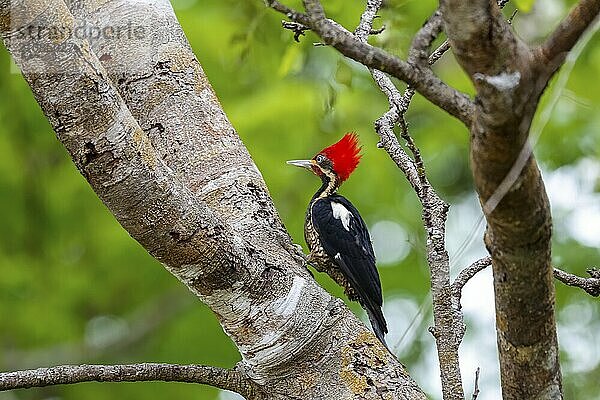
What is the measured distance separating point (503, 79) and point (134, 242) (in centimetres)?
393

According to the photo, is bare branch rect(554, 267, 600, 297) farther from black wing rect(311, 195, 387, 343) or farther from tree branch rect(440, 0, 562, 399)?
black wing rect(311, 195, 387, 343)

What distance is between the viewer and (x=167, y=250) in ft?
5.95

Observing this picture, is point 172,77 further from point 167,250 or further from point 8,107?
point 8,107

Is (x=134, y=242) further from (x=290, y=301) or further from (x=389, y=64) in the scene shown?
(x=389, y=64)

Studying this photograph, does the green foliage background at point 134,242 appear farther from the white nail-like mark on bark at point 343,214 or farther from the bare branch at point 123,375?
the bare branch at point 123,375

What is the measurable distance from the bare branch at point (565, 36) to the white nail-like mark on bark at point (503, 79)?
0.05 m

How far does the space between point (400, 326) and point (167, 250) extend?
3937 mm

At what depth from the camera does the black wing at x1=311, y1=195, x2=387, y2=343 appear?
385cm

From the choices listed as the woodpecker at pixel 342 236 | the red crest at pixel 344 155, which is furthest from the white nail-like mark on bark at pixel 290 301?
the red crest at pixel 344 155

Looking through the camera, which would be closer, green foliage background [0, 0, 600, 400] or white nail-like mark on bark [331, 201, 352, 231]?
white nail-like mark on bark [331, 201, 352, 231]

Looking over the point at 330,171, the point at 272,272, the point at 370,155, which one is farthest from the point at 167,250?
the point at 370,155

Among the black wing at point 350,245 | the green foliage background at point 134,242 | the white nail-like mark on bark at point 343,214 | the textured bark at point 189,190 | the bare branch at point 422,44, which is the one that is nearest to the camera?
the bare branch at point 422,44

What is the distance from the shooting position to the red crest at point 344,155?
417cm

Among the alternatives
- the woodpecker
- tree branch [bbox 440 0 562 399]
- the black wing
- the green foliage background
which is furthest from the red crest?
tree branch [bbox 440 0 562 399]
